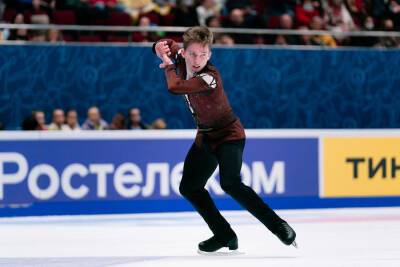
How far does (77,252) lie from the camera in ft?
22.5

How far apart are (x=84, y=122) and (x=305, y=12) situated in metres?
4.07

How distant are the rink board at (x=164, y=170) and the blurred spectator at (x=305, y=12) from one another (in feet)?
10.8

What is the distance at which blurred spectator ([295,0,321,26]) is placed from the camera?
14.1 metres

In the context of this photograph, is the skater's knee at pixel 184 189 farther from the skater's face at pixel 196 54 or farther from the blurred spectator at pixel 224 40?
the blurred spectator at pixel 224 40

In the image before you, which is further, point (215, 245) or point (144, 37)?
point (144, 37)

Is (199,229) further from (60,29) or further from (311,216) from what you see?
(60,29)

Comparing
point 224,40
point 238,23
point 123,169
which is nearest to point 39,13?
point 224,40

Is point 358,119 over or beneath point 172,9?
beneath

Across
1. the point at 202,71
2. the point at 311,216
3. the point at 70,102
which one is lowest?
the point at 311,216

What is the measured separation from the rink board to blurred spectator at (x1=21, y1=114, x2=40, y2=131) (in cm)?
137

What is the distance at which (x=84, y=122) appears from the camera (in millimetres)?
12477

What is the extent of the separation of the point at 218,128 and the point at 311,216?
13.1 ft

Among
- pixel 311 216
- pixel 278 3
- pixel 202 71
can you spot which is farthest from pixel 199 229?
pixel 278 3

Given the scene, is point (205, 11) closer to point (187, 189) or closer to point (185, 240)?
point (185, 240)
